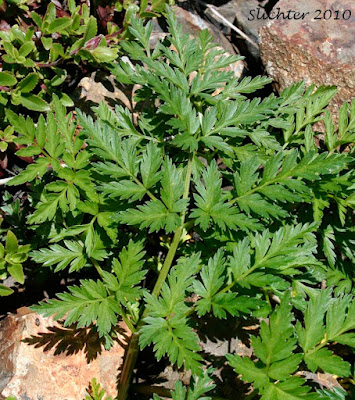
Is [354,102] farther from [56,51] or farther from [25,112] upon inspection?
[25,112]

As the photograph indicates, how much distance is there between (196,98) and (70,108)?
123cm

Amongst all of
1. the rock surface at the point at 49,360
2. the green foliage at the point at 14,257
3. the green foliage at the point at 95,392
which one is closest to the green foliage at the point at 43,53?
the green foliage at the point at 14,257

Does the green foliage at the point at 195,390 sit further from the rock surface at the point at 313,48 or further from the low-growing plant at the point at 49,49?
the rock surface at the point at 313,48

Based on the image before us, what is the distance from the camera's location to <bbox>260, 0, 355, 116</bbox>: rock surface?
3.76 meters

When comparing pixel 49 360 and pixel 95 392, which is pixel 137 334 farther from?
pixel 49 360

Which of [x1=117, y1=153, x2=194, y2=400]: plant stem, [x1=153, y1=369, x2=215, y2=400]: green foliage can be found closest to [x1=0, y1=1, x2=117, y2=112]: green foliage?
[x1=117, y1=153, x2=194, y2=400]: plant stem

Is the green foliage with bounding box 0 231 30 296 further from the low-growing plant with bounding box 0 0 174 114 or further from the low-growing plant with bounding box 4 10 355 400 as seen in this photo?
the low-growing plant with bounding box 0 0 174 114

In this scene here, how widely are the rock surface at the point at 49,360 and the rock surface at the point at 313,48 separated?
2.45 meters

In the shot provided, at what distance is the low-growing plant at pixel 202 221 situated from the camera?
2428 millimetres

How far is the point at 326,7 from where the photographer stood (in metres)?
4.04

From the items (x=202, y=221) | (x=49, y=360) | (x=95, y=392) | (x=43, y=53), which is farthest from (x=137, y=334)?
(x=43, y=53)

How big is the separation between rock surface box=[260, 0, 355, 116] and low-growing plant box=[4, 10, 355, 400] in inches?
27.2

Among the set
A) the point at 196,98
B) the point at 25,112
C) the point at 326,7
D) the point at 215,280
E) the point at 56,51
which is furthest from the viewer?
the point at 326,7

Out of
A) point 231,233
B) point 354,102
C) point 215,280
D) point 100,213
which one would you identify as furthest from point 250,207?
point 354,102
